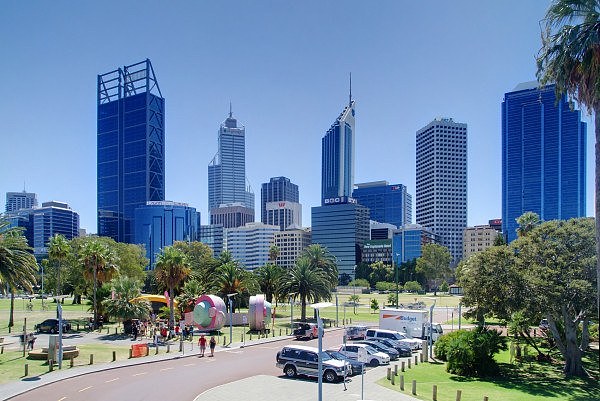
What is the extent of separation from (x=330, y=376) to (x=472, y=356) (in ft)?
29.5

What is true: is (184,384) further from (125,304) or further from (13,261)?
(125,304)

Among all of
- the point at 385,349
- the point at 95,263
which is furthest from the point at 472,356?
the point at 95,263

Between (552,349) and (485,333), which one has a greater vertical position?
(485,333)

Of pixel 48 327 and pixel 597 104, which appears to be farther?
pixel 48 327

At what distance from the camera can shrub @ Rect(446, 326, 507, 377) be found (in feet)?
99.3

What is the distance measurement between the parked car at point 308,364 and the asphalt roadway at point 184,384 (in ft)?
1.73

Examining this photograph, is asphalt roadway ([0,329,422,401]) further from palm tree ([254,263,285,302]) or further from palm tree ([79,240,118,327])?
palm tree ([254,263,285,302])

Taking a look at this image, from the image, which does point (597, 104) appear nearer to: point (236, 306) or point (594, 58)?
point (594, 58)

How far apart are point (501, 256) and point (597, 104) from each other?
1558cm

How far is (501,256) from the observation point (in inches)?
1255

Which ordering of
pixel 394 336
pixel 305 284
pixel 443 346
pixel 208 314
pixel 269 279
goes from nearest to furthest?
pixel 443 346, pixel 394 336, pixel 208 314, pixel 305 284, pixel 269 279

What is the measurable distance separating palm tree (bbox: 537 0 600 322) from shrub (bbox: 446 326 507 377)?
13.6 metres

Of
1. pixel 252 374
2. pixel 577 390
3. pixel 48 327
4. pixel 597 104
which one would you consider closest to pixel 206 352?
pixel 252 374

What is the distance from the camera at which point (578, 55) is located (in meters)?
18.3
